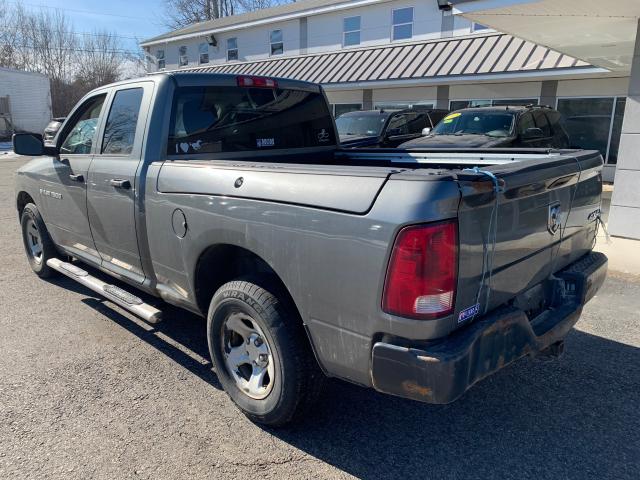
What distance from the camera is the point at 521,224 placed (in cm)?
254

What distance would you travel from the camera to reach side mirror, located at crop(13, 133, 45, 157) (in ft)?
14.9

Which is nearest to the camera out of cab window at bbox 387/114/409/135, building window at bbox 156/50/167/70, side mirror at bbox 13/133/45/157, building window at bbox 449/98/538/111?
side mirror at bbox 13/133/45/157

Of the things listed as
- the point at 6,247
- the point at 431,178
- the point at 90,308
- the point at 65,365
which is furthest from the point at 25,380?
the point at 6,247

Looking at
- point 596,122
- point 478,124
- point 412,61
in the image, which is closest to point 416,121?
point 478,124

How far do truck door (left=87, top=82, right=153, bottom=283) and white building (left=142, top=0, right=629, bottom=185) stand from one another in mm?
10017

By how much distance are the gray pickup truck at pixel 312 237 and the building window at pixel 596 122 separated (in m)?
12.0

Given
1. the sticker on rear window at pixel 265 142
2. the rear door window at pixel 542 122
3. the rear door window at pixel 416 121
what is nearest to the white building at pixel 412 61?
the rear door window at pixel 542 122

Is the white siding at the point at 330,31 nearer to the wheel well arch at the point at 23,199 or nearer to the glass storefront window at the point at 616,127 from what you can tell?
the glass storefront window at the point at 616,127

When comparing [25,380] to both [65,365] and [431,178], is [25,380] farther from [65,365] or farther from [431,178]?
[431,178]

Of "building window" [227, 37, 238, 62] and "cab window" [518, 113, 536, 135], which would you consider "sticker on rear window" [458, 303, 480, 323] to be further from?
"building window" [227, 37, 238, 62]

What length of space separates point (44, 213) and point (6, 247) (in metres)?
2.68

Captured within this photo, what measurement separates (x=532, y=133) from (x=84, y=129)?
8.11 meters

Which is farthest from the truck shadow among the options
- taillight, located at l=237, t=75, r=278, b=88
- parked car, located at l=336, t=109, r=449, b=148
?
parked car, located at l=336, t=109, r=449, b=148

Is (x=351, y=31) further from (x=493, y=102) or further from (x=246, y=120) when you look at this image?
(x=246, y=120)
